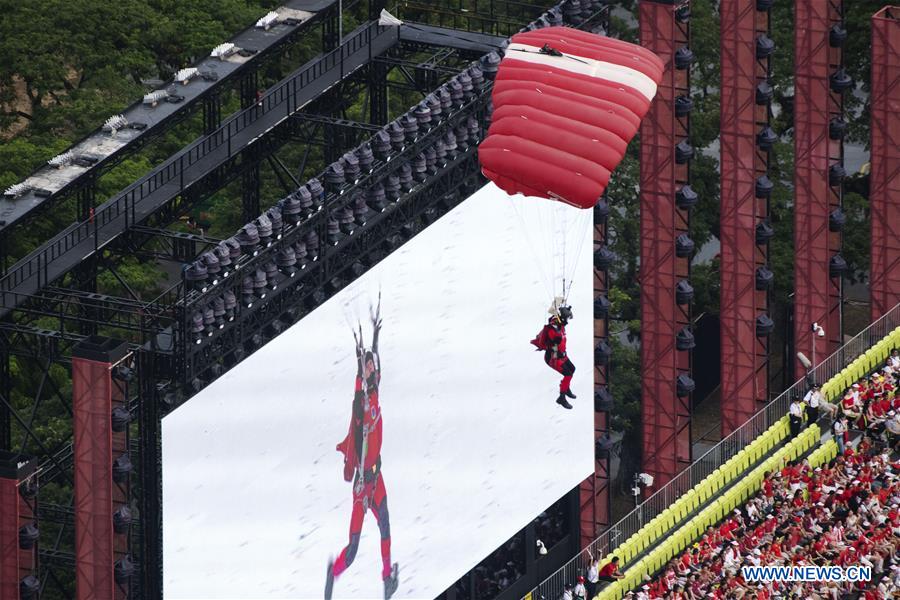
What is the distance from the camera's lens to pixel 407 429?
7500 centimetres

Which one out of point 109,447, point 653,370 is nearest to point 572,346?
point 653,370

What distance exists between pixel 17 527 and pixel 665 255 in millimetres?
19045

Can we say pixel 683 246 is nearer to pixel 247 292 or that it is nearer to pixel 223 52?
pixel 223 52

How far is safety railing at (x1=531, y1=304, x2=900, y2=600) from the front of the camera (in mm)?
79875

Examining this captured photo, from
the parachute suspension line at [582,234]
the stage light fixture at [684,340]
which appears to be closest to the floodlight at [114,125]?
the parachute suspension line at [582,234]

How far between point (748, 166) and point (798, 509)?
8799mm

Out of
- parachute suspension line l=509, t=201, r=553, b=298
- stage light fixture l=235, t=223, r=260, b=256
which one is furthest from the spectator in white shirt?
stage light fixture l=235, t=223, r=260, b=256

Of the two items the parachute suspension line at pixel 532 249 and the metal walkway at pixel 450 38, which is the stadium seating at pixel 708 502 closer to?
the parachute suspension line at pixel 532 249

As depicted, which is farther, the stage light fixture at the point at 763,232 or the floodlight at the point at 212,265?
the stage light fixture at the point at 763,232

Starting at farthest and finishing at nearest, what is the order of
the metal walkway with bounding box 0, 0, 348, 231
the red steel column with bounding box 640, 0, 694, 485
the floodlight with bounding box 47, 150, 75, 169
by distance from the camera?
1. the red steel column with bounding box 640, 0, 694, 485
2. the floodlight with bounding box 47, 150, 75, 169
3. the metal walkway with bounding box 0, 0, 348, 231

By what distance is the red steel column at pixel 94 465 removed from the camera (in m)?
67.3

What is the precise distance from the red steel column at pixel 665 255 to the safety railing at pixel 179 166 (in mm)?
6461

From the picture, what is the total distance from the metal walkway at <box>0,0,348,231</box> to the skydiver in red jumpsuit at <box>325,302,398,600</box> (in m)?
6.77

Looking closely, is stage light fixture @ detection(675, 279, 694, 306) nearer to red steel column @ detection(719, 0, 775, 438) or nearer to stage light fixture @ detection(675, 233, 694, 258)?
stage light fixture @ detection(675, 233, 694, 258)
